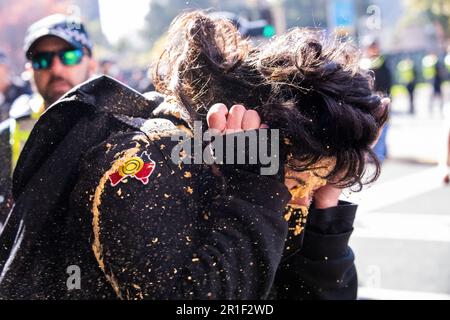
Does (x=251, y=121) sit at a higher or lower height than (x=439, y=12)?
lower

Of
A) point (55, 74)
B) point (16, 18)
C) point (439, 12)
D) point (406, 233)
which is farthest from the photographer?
point (439, 12)

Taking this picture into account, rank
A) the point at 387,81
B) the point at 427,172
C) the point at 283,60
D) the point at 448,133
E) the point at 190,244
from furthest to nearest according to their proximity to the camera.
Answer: the point at 387,81, the point at 427,172, the point at 448,133, the point at 283,60, the point at 190,244

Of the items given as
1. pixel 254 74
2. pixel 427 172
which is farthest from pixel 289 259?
pixel 427 172

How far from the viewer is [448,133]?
5.09m

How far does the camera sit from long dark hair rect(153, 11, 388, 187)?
1259mm

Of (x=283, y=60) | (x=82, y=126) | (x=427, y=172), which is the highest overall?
(x=283, y=60)

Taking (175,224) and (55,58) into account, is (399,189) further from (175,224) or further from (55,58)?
(175,224)

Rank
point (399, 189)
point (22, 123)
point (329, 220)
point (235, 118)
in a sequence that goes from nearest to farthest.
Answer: point (235, 118) → point (329, 220) → point (22, 123) → point (399, 189)

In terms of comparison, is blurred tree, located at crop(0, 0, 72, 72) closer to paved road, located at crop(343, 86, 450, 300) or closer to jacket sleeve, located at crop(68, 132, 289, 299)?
paved road, located at crop(343, 86, 450, 300)

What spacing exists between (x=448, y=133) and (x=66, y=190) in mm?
4359

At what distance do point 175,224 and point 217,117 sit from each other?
0.21 metres

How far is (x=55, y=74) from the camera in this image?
113 inches

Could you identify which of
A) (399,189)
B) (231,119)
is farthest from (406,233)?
(231,119)
